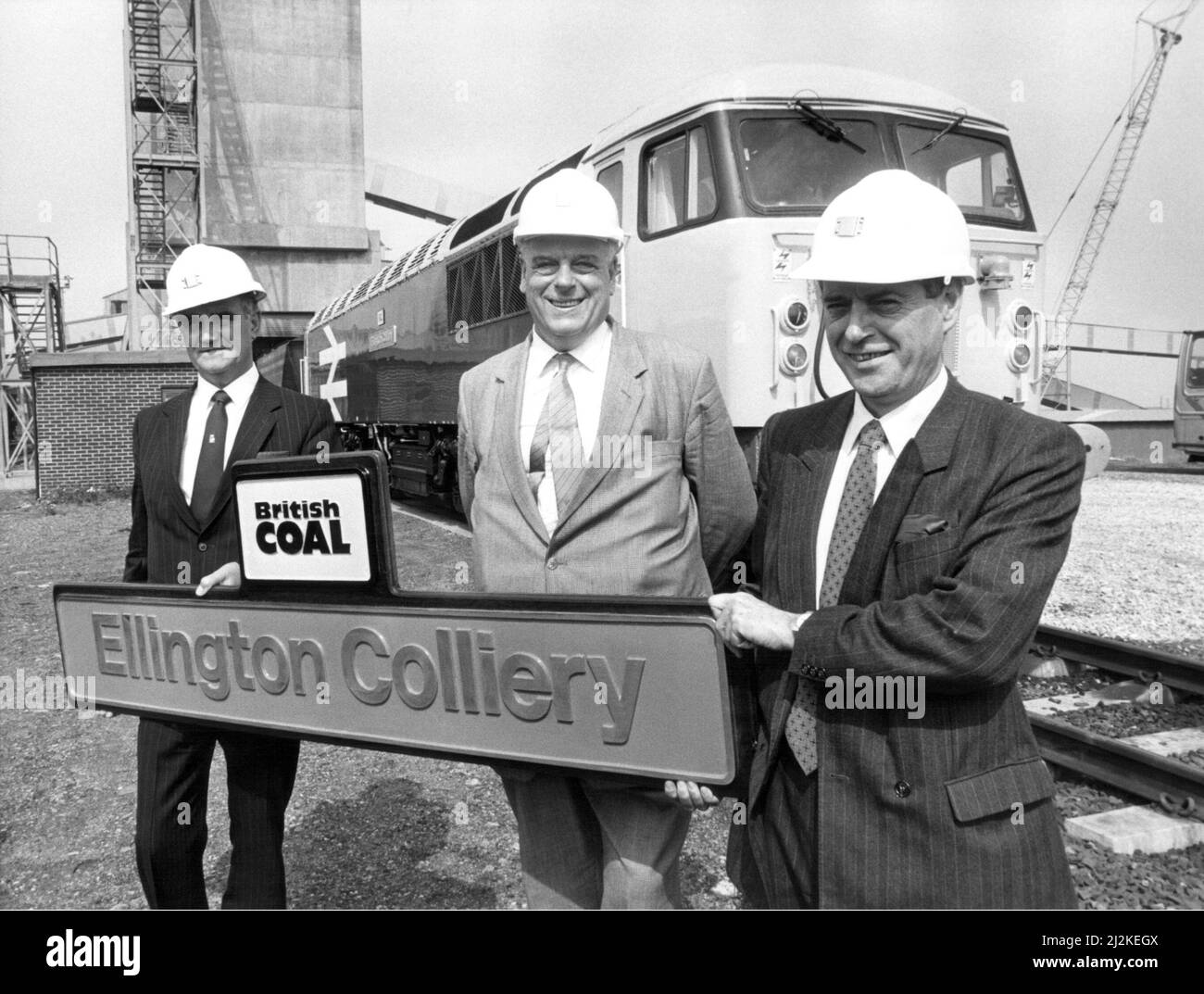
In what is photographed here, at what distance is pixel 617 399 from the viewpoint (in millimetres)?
2227

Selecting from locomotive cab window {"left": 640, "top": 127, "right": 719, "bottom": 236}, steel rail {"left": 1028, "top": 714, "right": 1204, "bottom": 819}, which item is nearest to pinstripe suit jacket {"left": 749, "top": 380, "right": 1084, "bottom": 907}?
steel rail {"left": 1028, "top": 714, "right": 1204, "bottom": 819}

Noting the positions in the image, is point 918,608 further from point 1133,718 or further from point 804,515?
point 1133,718

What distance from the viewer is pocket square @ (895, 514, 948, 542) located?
1.70 metres

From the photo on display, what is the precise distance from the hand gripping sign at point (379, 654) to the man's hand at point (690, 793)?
0.04m

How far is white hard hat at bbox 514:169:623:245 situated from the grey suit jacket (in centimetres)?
28

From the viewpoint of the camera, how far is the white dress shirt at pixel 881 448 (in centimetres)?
182

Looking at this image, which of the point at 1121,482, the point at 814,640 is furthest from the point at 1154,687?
the point at 1121,482

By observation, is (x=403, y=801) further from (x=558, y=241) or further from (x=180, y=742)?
(x=558, y=241)

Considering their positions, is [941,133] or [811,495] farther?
[941,133]

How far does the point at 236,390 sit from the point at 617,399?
47.1 inches

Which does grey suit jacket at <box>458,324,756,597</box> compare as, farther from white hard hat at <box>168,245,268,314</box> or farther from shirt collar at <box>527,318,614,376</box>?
white hard hat at <box>168,245,268,314</box>

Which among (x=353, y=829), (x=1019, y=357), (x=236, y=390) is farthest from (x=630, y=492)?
(x=1019, y=357)

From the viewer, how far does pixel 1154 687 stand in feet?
16.8

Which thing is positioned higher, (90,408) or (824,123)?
(824,123)
